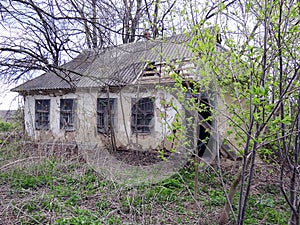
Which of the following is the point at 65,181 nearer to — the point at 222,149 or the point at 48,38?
the point at 48,38

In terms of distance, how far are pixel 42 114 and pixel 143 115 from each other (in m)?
5.74

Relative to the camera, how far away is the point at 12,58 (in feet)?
23.7

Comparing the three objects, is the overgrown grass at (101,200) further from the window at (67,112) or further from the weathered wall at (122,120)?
the window at (67,112)

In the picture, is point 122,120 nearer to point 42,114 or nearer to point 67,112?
point 67,112

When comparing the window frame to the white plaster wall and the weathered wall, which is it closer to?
the white plaster wall

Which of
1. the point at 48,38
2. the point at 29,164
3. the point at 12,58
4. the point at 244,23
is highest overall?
the point at 48,38

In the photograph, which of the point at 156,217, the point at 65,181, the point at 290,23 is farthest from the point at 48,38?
the point at 290,23

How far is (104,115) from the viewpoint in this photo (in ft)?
31.5

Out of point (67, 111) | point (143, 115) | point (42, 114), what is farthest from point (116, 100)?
point (42, 114)

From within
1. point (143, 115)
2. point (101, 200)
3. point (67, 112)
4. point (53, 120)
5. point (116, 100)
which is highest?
point (116, 100)

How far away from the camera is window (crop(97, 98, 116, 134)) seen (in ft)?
30.2

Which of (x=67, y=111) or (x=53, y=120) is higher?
(x=67, y=111)

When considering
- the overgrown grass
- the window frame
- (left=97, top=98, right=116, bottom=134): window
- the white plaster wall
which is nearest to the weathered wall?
(left=97, top=98, right=116, bottom=134): window

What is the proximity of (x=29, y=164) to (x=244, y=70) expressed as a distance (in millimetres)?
4982
